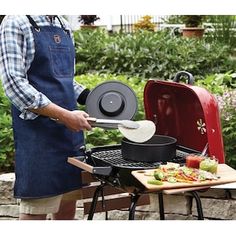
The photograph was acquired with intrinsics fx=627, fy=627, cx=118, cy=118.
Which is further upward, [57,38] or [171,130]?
[57,38]

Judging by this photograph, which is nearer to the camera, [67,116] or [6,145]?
[67,116]

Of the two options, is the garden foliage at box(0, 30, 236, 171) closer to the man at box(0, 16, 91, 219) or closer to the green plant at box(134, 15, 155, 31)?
the man at box(0, 16, 91, 219)

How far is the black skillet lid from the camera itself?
8.68 feet

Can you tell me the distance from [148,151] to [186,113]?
0.38m

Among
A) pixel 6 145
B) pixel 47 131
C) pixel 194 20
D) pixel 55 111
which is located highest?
pixel 194 20

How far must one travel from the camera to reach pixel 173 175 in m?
2.19

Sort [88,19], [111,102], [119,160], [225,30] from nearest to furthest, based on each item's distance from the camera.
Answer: [119,160]
[111,102]
[225,30]
[88,19]

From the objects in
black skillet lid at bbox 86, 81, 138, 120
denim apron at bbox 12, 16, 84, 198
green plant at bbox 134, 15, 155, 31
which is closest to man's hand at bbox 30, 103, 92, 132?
denim apron at bbox 12, 16, 84, 198

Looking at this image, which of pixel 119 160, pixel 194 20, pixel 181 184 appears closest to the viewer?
pixel 181 184

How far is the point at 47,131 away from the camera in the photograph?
2.55 meters

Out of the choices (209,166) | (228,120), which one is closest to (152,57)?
(228,120)

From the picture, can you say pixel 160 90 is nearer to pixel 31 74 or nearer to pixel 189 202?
pixel 31 74

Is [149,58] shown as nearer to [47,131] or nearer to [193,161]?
[47,131]
